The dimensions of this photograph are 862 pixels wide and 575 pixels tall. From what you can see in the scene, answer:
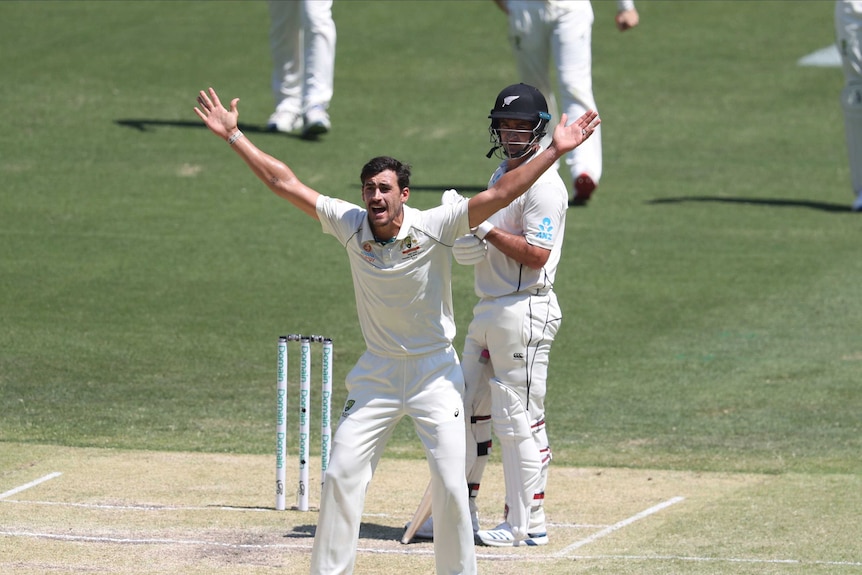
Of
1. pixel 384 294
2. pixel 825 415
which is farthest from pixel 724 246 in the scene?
pixel 384 294

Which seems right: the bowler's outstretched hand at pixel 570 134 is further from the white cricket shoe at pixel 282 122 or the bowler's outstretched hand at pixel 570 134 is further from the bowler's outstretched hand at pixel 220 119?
the white cricket shoe at pixel 282 122

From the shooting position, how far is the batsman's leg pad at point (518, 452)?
7969 millimetres

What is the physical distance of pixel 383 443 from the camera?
6.99 m

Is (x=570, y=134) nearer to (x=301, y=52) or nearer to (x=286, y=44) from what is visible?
(x=286, y=44)

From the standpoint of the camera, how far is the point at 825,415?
36.3 ft

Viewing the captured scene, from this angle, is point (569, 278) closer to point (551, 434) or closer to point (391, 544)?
point (551, 434)

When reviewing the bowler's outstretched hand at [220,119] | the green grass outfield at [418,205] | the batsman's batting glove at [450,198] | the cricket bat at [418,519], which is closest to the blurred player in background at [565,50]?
the green grass outfield at [418,205]

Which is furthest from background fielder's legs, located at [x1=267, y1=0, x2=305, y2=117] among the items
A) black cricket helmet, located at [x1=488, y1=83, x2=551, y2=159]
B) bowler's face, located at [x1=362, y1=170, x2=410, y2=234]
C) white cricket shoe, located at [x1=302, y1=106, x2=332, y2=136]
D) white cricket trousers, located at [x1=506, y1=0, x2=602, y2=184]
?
bowler's face, located at [x1=362, y1=170, x2=410, y2=234]

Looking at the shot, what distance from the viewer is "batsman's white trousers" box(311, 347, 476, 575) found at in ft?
22.1

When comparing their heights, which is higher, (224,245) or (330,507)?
(224,245)

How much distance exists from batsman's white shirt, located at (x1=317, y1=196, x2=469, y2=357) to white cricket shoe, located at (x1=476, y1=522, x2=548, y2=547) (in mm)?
1564

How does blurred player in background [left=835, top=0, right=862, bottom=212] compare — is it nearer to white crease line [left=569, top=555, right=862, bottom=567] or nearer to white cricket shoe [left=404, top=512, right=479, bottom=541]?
white crease line [left=569, top=555, right=862, bottom=567]

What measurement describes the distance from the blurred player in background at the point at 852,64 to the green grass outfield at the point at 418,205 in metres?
0.88

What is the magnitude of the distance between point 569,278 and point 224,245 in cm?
356
